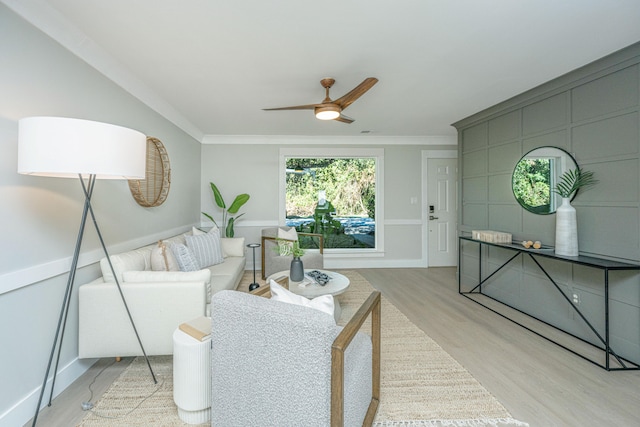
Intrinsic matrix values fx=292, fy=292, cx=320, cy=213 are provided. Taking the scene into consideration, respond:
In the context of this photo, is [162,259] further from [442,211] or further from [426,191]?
[442,211]

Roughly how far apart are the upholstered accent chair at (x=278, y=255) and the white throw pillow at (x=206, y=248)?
73cm

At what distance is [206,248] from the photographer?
3.41 metres

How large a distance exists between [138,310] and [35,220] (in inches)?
31.3

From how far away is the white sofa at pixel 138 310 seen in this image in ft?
6.37

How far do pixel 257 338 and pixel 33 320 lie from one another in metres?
1.46

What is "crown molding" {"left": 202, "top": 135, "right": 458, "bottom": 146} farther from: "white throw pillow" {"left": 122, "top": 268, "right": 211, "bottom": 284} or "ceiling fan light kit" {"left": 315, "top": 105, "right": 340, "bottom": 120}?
"white throw pillow" {"left": 122, "top": 268, "right": 211, "bottom": 284}

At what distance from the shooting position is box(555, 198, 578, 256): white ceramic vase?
8.42 ft

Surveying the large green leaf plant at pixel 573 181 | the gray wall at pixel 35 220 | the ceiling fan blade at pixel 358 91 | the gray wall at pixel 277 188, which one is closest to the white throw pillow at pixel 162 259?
the gray wall at pixel 35 220

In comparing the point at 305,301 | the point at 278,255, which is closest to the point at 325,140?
the point at 278,255

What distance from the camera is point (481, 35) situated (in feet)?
6.72

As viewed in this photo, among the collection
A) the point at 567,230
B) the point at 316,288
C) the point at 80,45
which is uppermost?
the point at 80,45

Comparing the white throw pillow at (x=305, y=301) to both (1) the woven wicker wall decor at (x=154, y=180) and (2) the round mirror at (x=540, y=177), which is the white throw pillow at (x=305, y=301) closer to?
(1) the woven wicker wall decor at (x=154, y=180)

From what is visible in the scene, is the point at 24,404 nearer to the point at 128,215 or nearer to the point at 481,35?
the point at 128,215

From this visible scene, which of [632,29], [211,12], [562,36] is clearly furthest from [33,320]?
[632,29]
